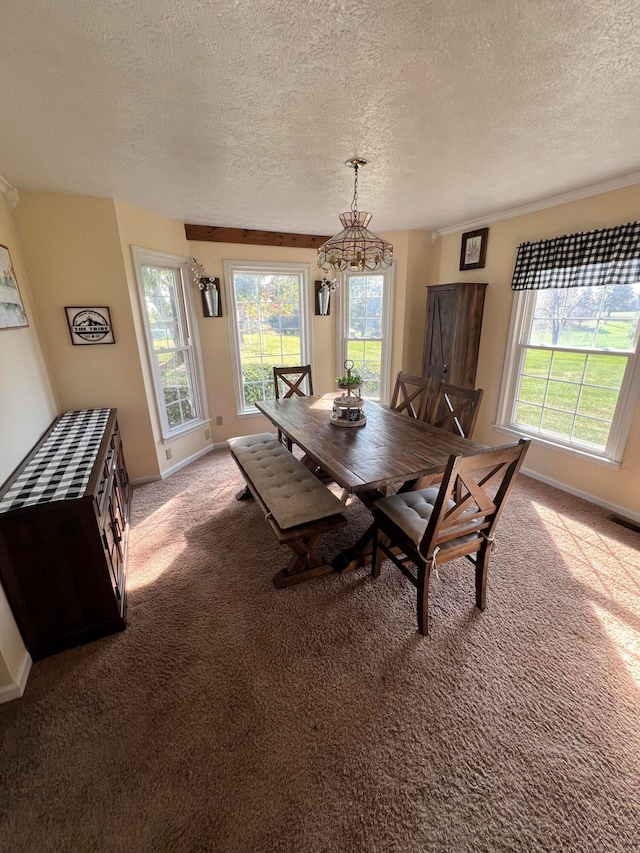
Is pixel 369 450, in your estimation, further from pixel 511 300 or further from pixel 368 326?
pixel 368 326

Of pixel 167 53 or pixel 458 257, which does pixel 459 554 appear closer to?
pixel 167 53

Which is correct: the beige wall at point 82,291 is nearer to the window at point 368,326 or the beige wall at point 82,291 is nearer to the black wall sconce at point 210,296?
the black wall sconce at point 210,296

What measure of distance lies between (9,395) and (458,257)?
418 centimetres

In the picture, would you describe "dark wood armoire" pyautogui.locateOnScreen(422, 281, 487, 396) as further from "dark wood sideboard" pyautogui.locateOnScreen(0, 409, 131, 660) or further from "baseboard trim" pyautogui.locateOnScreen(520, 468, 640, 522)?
"dark wood sideboard" pyautogui.locateOnScreen(0, 409, 131, 660)

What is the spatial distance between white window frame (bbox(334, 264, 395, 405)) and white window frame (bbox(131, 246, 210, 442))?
1781mm

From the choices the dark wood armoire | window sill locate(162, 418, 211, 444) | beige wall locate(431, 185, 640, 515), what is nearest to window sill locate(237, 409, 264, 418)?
window sill locate(162, 418, 211, 444)

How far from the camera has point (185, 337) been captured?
12.1 ft

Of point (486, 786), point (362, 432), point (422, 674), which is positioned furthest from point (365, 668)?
point (362, 432)

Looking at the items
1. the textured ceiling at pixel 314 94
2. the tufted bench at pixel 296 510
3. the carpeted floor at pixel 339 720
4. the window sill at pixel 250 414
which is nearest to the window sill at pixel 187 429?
the window sill at pixel 250 414

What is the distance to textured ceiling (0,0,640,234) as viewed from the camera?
110 cm

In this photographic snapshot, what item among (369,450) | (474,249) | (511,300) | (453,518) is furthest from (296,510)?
(474,249)

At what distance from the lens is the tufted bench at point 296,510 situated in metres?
1.92

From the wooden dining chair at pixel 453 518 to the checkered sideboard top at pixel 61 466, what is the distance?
1.58 meters

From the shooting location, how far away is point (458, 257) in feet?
12.6
